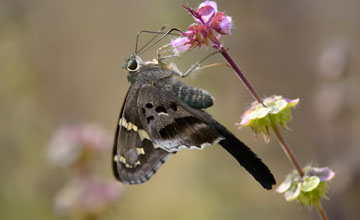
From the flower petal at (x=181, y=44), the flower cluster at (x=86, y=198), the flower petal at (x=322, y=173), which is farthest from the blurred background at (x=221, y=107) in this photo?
the flower petal at (x=181, y=44)

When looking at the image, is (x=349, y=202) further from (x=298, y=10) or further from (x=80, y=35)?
(x=80, y=35)

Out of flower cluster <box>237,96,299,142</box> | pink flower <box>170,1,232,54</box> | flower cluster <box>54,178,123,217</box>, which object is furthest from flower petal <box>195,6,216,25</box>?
flower cluster <box>54,178,123,217</box>

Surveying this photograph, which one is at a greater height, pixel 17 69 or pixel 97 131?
pixel 17 69

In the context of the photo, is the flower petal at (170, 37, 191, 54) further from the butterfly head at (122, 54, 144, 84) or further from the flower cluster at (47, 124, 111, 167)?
the flower cluster at (47, 124, 111, 167)

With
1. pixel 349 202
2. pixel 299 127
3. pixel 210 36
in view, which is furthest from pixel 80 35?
pixel 210 36

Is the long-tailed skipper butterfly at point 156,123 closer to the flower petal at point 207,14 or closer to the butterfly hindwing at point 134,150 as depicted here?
the butterfly hindwing at point 134,150

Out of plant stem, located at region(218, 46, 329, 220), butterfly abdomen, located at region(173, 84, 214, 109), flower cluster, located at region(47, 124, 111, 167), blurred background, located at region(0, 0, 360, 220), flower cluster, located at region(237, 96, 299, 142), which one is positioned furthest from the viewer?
blurred background, located at region(0, 0, 360, 220)

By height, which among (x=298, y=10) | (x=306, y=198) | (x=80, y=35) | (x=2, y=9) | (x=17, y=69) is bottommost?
(x=306, y=198)
